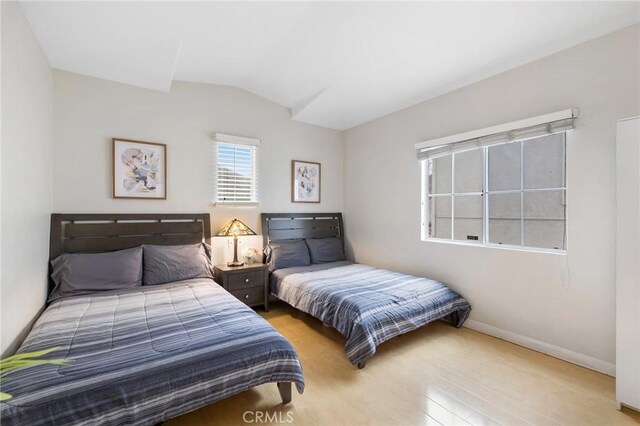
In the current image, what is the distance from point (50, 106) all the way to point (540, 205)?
621cm

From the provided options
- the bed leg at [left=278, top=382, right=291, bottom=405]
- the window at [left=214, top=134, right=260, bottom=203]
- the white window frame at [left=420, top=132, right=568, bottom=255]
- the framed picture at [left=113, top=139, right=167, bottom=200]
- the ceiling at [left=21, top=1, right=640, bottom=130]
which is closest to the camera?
the bed leg at [left=278, top=382, right=291, bottom=405]

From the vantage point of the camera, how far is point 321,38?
2.54 metres

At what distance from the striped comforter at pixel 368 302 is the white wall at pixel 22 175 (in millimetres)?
2044

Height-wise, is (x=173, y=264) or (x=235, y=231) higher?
(x=235, y=231)

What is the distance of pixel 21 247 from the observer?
1893 millimetres

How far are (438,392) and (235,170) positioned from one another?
305 cm

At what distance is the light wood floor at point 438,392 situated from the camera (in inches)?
67.5

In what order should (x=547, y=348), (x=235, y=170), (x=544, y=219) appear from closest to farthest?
(x=547, y=348)
(x=235, y=170)
(x=544, y=219)

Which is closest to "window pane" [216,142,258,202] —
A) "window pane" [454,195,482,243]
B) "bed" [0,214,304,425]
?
"bed" [0,214,304,425]

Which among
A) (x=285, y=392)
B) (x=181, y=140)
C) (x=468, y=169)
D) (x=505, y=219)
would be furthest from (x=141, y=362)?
(x=505, y=219)

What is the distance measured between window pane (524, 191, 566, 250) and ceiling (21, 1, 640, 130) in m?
2.45

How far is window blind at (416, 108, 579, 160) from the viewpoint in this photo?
2303 millimetres

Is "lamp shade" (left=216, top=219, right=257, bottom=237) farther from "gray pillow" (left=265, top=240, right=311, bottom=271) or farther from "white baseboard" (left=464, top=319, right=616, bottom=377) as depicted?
"white baseboard" (left=464, top=319, right=616, bottom=377)

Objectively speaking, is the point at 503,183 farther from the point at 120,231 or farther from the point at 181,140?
the point at 120,231
